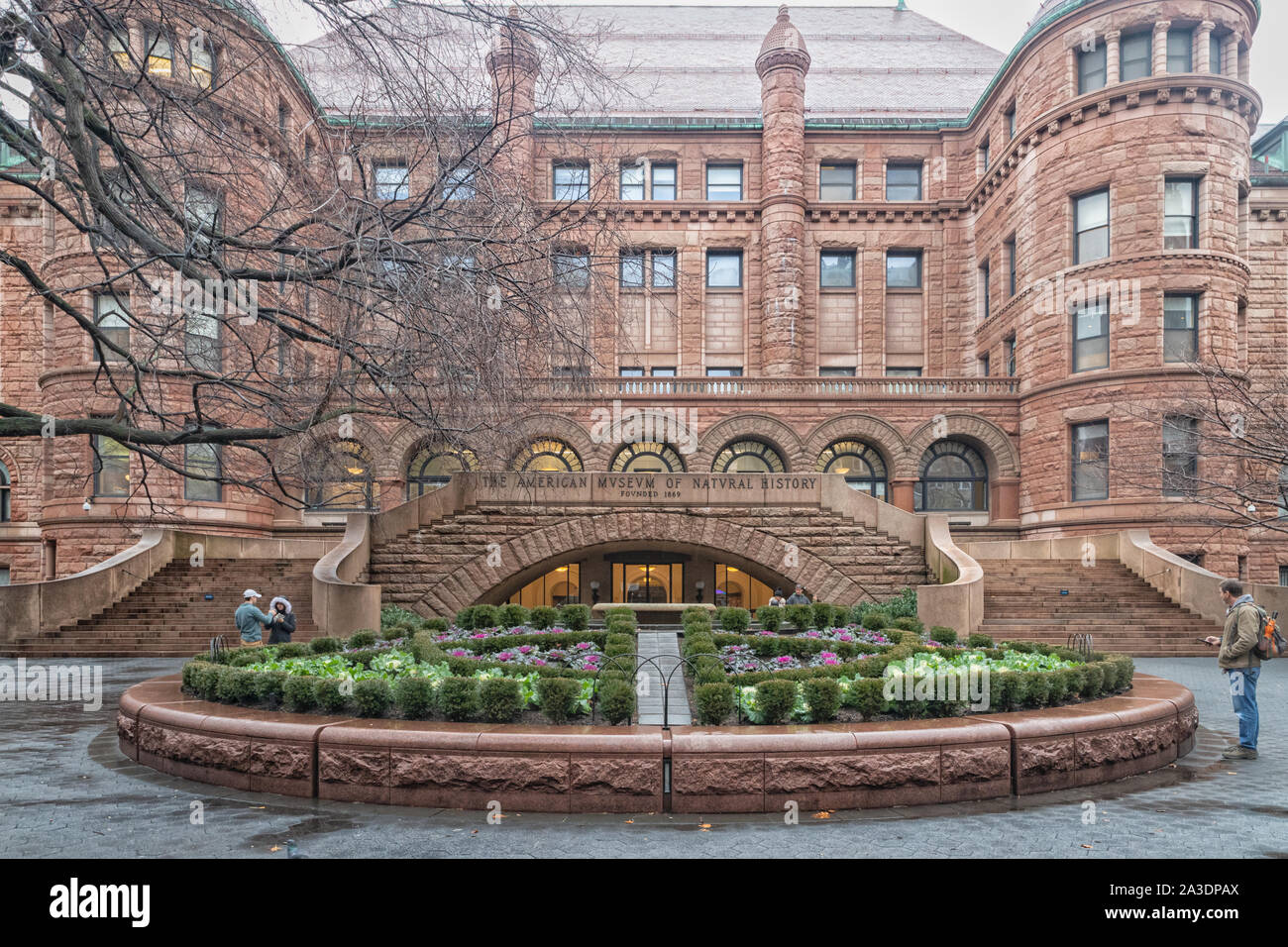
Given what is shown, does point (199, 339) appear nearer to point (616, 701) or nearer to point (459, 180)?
point (459, 180)

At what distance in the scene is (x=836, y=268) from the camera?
35406mm

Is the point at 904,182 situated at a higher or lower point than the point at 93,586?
higher

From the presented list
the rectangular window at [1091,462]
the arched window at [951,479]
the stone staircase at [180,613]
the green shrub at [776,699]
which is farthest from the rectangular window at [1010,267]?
the green shrub at [776,699]

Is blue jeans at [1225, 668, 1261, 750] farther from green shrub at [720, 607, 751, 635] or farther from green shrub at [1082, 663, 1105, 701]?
green shrub at [720, 607, 751, 635]

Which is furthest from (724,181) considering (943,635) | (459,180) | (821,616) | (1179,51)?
(459,180)

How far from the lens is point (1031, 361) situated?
2894 centimetres

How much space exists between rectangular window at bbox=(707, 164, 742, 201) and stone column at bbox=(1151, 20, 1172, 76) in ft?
50.5

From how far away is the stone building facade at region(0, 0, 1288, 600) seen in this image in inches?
1009

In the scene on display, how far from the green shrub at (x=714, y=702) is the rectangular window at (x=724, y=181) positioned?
31486 mm

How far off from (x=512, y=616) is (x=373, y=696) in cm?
675

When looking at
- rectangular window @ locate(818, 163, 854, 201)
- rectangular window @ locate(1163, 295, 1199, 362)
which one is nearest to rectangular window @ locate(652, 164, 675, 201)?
rectangular window @ locate(818, 163, 854, 201)

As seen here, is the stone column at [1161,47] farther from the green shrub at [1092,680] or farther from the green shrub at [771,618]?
the green shrub at [1092,680]

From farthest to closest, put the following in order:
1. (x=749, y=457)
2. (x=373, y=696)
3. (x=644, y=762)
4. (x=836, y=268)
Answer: (x=836, y=268) < (x=749, y=457) < (x=373, y=696) < (x=644, y=762)
